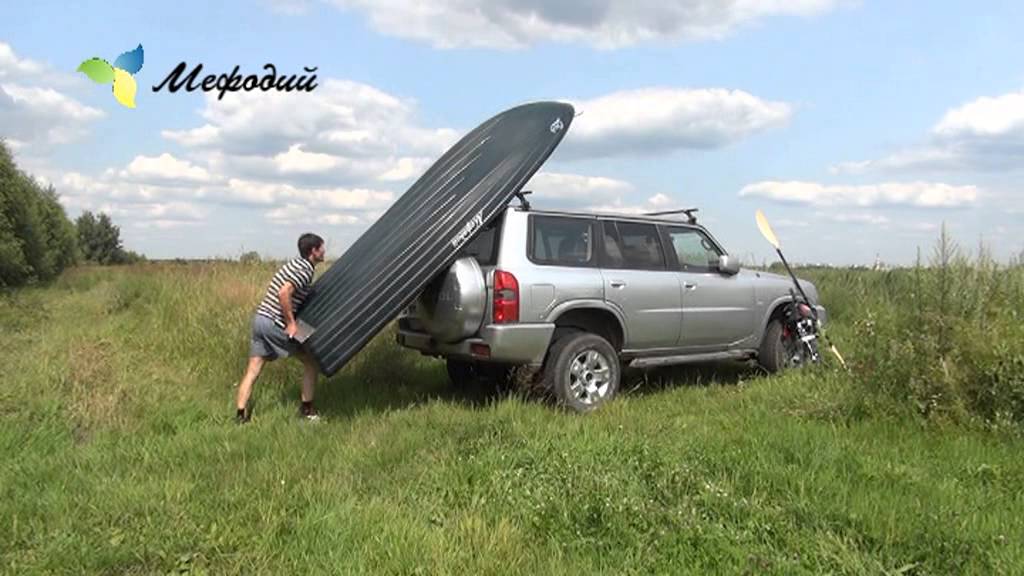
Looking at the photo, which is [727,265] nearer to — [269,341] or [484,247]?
[484,247]

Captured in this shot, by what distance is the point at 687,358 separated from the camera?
26.7 feet

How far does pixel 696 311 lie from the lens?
8156 millimetres

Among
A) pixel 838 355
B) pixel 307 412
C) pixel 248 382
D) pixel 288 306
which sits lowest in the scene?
pixel 307 412

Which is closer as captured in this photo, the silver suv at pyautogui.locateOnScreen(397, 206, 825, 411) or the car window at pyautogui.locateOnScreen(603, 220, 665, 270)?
the silver suv at pyautogui.locateOnScreen(397, 206, 825, 411)

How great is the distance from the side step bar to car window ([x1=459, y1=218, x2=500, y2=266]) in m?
1.87

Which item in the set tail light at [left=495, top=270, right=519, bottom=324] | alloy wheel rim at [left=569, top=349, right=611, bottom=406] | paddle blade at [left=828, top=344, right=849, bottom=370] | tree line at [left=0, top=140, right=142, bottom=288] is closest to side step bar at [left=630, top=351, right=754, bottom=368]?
alloy wheel rim at [left=569, top=349, right=611, bottom=406]

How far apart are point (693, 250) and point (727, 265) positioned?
1.29 feet

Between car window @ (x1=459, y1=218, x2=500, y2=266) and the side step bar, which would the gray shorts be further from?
the side step bar

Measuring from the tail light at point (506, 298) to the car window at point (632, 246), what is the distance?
1.20m

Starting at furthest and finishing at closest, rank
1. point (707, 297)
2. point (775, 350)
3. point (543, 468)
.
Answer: point (775, 350) → point (707, 297) → point (543, 468)

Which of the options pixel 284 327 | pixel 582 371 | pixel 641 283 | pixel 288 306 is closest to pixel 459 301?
pixel 582 371

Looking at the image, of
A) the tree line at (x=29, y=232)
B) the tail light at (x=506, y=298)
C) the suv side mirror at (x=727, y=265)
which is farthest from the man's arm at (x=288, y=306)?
the tree line at (x=29, y=232)

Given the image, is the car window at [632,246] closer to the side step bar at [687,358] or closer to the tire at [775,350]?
the side step bar at [687,358]

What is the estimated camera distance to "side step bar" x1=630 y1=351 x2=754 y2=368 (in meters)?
7.81
